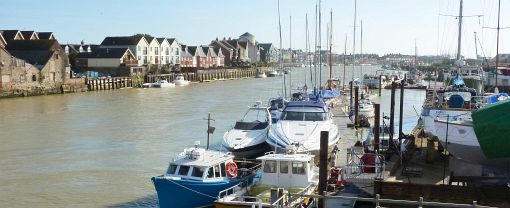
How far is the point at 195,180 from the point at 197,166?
1.53ft

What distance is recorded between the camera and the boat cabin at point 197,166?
57.2 ft

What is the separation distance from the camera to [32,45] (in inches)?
2842

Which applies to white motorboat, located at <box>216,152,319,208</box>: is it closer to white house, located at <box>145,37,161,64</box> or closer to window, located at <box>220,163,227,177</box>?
window, located at <box>220,163,227,177</box>

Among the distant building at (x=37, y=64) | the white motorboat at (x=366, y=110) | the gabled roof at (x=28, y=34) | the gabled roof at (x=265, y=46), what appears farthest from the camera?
the gabled roof at (x=265, y=46)

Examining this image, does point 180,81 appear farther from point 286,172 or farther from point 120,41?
point 286,172

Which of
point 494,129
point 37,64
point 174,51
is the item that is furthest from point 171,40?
point 494,129

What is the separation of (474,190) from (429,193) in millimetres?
1069

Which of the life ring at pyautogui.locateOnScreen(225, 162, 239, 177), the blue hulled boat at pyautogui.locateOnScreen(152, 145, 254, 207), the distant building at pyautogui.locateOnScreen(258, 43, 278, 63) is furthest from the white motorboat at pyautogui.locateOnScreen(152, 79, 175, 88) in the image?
the distant building at pyautogui.locateOnScreen(258, 43, 278, 63)

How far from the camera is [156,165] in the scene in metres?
24.9

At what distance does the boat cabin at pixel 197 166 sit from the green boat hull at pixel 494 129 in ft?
24.4

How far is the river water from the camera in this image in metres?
20.6

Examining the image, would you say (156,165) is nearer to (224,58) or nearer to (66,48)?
(66,48)

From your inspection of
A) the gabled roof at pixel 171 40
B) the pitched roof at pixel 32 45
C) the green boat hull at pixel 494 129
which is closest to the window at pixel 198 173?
the green boat hull at pixel 494 129

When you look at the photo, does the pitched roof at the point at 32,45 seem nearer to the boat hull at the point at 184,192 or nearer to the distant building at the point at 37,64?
the distant building at the point at 37,64
